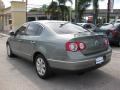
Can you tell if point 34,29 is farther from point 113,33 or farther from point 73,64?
point 113,33

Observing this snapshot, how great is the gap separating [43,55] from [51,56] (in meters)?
0.36

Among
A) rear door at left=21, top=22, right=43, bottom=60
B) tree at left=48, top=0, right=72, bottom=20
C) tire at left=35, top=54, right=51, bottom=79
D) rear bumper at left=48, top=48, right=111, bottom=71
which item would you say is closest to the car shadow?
tire at left=35, top=54, right=51, bottom=79

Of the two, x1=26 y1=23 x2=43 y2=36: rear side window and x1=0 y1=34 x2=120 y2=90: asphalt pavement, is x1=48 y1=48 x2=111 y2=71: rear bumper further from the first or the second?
x1=26 y1=23 x2=43 y2=36: rear side window

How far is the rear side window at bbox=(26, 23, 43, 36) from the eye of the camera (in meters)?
5.93

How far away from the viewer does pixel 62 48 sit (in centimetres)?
487

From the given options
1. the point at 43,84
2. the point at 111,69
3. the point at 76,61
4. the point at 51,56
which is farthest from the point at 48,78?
the point at 111,69

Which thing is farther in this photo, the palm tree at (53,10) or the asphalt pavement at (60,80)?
the palm tree at (53,10)

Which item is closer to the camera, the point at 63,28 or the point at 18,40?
the point at 63,28

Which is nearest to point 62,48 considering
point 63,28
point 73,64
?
point 73,64

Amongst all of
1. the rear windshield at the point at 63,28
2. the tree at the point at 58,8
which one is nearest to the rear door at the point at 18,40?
the rear windshield at the point at 63,28

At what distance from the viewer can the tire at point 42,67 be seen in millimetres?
5371

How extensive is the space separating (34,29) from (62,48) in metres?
1.66

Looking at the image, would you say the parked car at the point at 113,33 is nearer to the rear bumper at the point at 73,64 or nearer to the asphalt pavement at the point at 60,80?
the asphalt pavement at the point at 60,80

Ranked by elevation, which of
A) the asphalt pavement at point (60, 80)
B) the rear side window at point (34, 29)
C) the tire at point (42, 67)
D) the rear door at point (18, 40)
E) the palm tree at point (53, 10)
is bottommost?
the asphalt pavement at point (60, 80)
